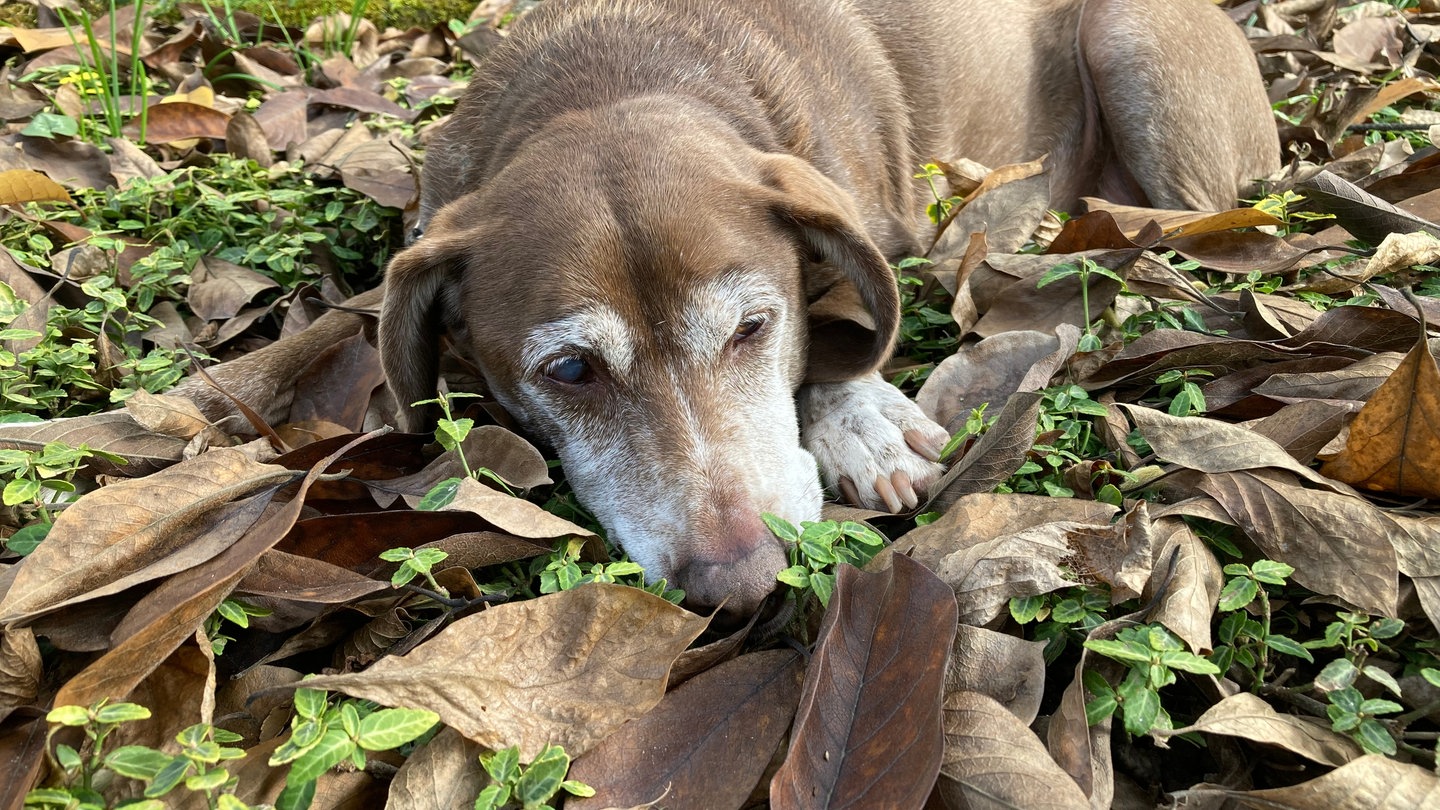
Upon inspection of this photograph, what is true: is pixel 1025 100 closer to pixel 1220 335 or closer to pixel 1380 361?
pixel 1220 335

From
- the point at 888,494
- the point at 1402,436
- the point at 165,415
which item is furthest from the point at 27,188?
the point at 1402,436

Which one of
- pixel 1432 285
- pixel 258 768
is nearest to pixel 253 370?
pixel 258 768

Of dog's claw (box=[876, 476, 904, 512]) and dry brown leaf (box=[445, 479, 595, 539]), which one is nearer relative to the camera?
dry brown leaf (box=[445, 479, 595, 539])

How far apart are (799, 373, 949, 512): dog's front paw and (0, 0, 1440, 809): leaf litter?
0.32 ft

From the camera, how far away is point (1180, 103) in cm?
423

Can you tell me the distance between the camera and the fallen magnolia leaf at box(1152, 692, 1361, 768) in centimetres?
150

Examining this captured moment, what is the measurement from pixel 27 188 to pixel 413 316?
201 centimetres

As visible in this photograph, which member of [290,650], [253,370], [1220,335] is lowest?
[253,370]

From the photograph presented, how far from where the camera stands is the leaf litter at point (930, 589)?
1.55 metres

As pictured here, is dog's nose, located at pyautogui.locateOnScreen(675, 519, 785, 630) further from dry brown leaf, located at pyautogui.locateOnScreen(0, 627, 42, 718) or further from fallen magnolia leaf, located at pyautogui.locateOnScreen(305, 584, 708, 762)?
dry brown leaf, located at pyautogui.locateOnScreen(0, 627, 42, 718)

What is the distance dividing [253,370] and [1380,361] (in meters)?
3.14

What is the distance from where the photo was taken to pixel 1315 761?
1501mm

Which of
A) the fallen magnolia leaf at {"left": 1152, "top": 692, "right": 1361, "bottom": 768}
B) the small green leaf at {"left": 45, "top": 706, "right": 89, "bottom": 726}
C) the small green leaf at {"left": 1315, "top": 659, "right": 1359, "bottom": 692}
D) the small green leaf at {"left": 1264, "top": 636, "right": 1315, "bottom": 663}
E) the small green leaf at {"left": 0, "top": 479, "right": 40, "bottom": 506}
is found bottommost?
the small green leaf at {"left": 0, "top": 479, "right": 40, "bottom": 506}

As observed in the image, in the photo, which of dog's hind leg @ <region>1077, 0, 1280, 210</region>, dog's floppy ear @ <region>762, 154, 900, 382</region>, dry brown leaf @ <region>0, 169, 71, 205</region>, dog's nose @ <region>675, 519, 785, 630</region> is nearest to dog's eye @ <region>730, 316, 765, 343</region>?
dog's floppy ear @ <region>762, 154, 900, 382</region>
